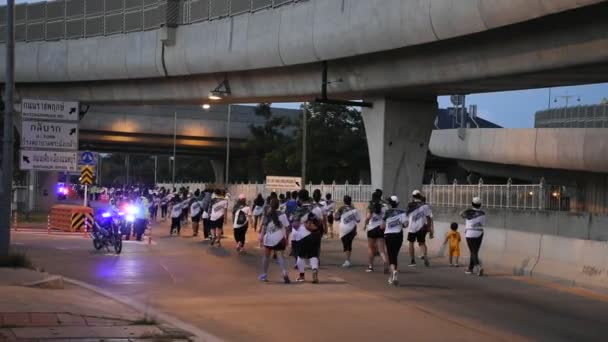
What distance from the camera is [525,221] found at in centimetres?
3044

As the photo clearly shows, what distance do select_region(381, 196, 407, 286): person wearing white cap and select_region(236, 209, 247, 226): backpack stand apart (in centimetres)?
617

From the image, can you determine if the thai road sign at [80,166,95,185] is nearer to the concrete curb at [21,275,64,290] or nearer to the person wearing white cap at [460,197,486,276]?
the person wearing white cap at [460,197,486,276]

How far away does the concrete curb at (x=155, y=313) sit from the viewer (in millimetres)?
9695

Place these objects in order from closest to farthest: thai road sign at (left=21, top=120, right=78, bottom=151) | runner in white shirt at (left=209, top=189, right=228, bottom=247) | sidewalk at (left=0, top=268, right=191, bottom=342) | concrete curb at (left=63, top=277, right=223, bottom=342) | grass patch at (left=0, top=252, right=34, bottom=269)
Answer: sidewalk at (left=0, top=268, right=191, bottom=342) → concrete curb at (left=63, top=277, right=223, bottom=342) → grass patch at (left=0, top=252, right=34, bottom=269) → thai road sign at (left=21, top=120, right=78, bottom=151) → runner in white shirt at (left=209, top=189, right=228, bottom=247)

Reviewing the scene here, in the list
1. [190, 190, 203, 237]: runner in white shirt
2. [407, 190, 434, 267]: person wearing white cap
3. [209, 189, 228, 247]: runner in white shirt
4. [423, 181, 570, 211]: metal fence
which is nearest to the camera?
[407, 190, 434, 267]: person wearing white cap

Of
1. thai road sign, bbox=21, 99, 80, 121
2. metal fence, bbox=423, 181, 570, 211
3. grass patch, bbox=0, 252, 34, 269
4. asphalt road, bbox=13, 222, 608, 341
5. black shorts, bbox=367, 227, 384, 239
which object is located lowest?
asphalt road, bbox=13, 222, 608, 341

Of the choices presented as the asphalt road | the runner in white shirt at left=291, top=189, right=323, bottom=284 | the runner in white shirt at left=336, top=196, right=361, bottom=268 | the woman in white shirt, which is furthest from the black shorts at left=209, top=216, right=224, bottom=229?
the runner in white shirt at left=291, top=189, right=323, bottom=284

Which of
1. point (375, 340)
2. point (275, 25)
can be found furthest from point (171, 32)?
point (375, 340)

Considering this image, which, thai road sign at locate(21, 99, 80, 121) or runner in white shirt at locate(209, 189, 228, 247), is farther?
runner in white shirt at locate(209, 189, 228, 247)

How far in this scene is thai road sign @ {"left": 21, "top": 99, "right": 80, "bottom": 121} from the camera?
741 inches

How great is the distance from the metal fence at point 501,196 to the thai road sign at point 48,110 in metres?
18.6

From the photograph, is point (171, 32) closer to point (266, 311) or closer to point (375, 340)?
point (266, 311)

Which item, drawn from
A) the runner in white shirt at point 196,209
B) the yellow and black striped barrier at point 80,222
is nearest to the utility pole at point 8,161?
the runner in white shirt at point 196,209

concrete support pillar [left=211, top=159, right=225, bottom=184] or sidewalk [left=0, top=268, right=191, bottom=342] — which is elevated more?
concrete support pillar [left=211, top=159, right=225, bottom=184]
